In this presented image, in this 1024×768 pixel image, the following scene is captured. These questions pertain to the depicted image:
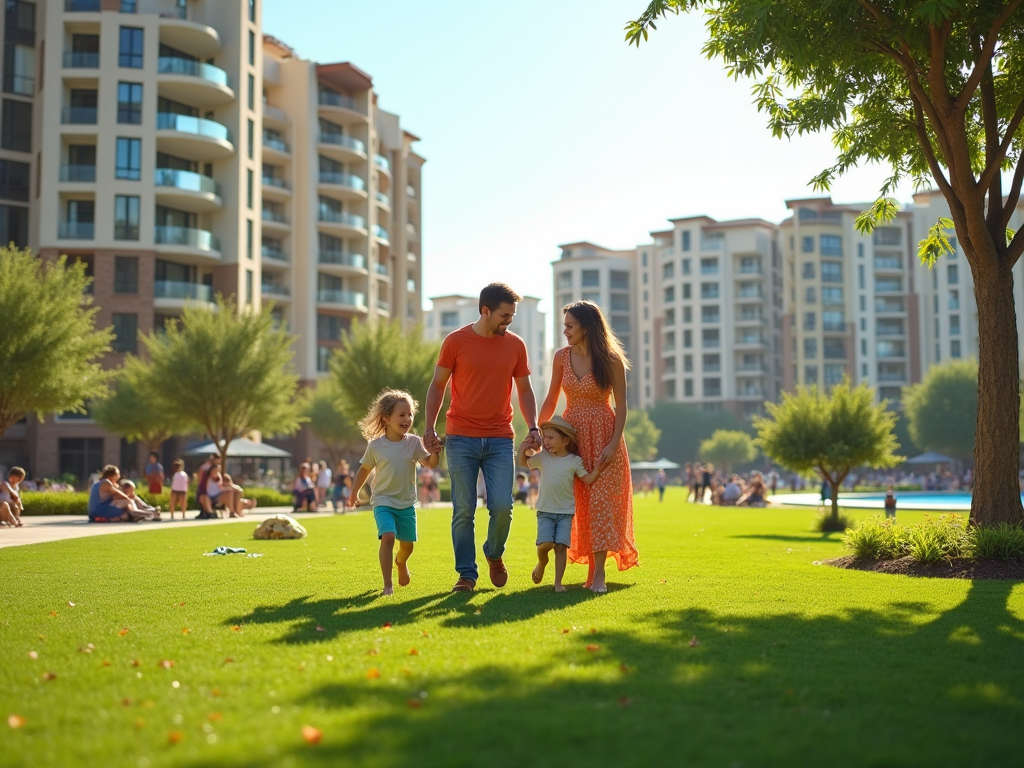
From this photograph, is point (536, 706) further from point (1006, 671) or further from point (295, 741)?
point (1006, 671)

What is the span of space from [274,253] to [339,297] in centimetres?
509

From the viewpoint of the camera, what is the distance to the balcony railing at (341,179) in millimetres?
68062

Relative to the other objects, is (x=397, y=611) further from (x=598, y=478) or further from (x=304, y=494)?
(x=304, y=494)

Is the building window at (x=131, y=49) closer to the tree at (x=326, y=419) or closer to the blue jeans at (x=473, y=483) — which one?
the tree at (x=326, y=419)

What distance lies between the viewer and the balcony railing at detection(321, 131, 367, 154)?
6806cm

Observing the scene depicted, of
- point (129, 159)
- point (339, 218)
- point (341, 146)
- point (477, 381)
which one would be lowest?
point (477, 381)

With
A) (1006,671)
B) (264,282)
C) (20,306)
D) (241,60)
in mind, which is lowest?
(1006,671)

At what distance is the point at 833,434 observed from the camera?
23.1 meters

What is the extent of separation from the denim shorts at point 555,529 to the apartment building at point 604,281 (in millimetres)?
124515

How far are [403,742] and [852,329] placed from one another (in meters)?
115

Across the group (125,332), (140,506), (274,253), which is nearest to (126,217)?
(125,332)

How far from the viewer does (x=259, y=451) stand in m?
46.2

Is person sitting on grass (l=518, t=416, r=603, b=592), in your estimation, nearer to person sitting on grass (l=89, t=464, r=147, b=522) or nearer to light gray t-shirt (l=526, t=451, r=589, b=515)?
light gray t-shirt (l=526, t=451, r=589, b=515)

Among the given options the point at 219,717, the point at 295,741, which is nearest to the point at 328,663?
the point at 219,717
